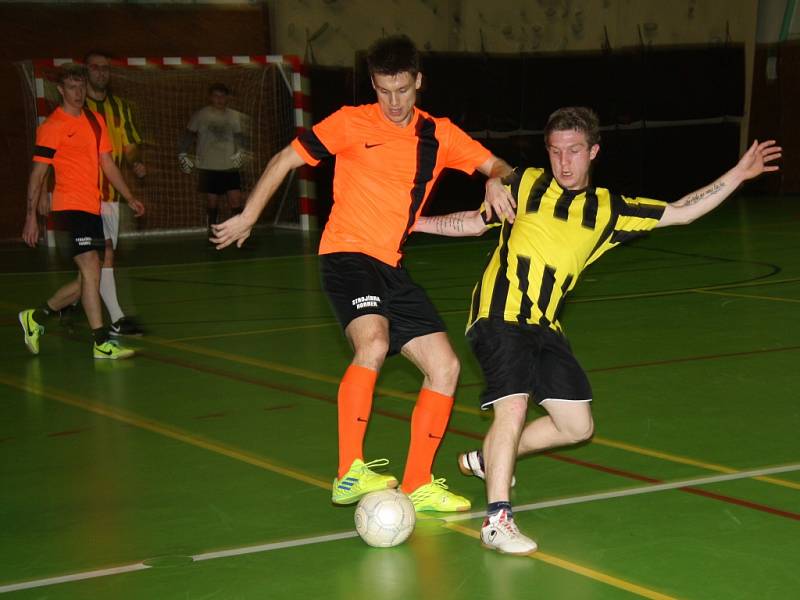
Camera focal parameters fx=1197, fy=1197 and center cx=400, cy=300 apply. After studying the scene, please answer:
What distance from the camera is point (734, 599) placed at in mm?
4055

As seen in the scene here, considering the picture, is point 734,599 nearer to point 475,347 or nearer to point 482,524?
point 482,524

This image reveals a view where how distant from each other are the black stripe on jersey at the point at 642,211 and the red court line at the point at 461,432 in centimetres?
126

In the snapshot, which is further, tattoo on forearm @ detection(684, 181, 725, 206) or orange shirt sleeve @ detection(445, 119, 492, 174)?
orange shirt sleeve @ detection(445, 119, 492, 174)

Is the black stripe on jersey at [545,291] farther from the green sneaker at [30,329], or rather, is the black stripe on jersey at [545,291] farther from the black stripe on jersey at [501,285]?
the green sneaker at [30,329]

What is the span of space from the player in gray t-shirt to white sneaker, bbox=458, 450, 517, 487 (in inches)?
463

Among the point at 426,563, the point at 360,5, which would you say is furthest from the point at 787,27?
the point at 426,563

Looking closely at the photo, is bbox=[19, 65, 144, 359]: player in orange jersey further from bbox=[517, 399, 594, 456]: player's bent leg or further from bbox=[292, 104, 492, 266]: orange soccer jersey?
Answer: bbox=[517, 399, 594, 456]: player's bent leg

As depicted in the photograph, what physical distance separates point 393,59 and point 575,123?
0.83 metres

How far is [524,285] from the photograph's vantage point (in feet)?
16.5

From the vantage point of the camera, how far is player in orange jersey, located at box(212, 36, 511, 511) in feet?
17.0

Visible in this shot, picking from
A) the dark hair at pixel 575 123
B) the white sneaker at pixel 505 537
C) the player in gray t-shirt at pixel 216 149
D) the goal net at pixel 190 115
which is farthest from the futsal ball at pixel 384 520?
the goal net at pixel 190 115

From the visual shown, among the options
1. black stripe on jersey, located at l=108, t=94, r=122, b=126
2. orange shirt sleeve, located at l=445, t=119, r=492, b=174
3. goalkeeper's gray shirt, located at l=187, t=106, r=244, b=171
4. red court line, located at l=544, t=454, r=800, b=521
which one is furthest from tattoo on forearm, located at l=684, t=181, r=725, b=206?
goalkeeper's gray shirt, located at l=187, t=106, r=244, b=171

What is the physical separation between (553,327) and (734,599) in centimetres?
144

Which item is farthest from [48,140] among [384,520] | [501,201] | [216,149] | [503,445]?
[216,149]
